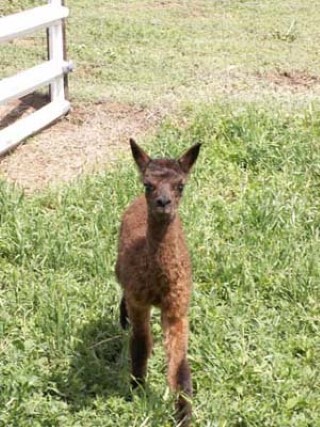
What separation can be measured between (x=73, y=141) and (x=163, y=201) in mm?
4289

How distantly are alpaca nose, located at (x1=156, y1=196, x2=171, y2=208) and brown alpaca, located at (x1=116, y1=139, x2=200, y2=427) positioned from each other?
4cm

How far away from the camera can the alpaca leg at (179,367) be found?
421 cm

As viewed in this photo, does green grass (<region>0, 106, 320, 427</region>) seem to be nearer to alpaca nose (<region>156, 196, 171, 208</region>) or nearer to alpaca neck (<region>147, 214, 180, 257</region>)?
alpaca neck (<region>147, 214, 180, 257</region>)

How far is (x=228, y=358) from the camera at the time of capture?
191 inches

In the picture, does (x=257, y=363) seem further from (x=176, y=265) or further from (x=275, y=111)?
(x=275, y=111)

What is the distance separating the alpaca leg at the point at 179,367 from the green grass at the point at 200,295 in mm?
83

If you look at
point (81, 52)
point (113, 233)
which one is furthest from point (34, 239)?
point (81, 52)

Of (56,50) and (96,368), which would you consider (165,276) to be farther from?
(56,50)

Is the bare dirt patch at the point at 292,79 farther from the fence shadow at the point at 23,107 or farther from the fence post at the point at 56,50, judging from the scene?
the fence shadow at the point at 23,107

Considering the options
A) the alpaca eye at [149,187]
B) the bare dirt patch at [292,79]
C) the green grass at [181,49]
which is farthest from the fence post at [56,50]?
the alpaca eye at [149,187]

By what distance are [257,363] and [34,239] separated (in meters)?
1.88

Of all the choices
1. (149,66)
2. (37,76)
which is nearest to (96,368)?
(37,76)

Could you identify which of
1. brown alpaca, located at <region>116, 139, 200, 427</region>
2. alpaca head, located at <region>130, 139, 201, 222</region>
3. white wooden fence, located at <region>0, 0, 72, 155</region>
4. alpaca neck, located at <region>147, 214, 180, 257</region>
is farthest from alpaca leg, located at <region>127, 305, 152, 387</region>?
white wooden fence, located at <region>0, 0, 72, 155</region>

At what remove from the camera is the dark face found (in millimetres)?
4035
